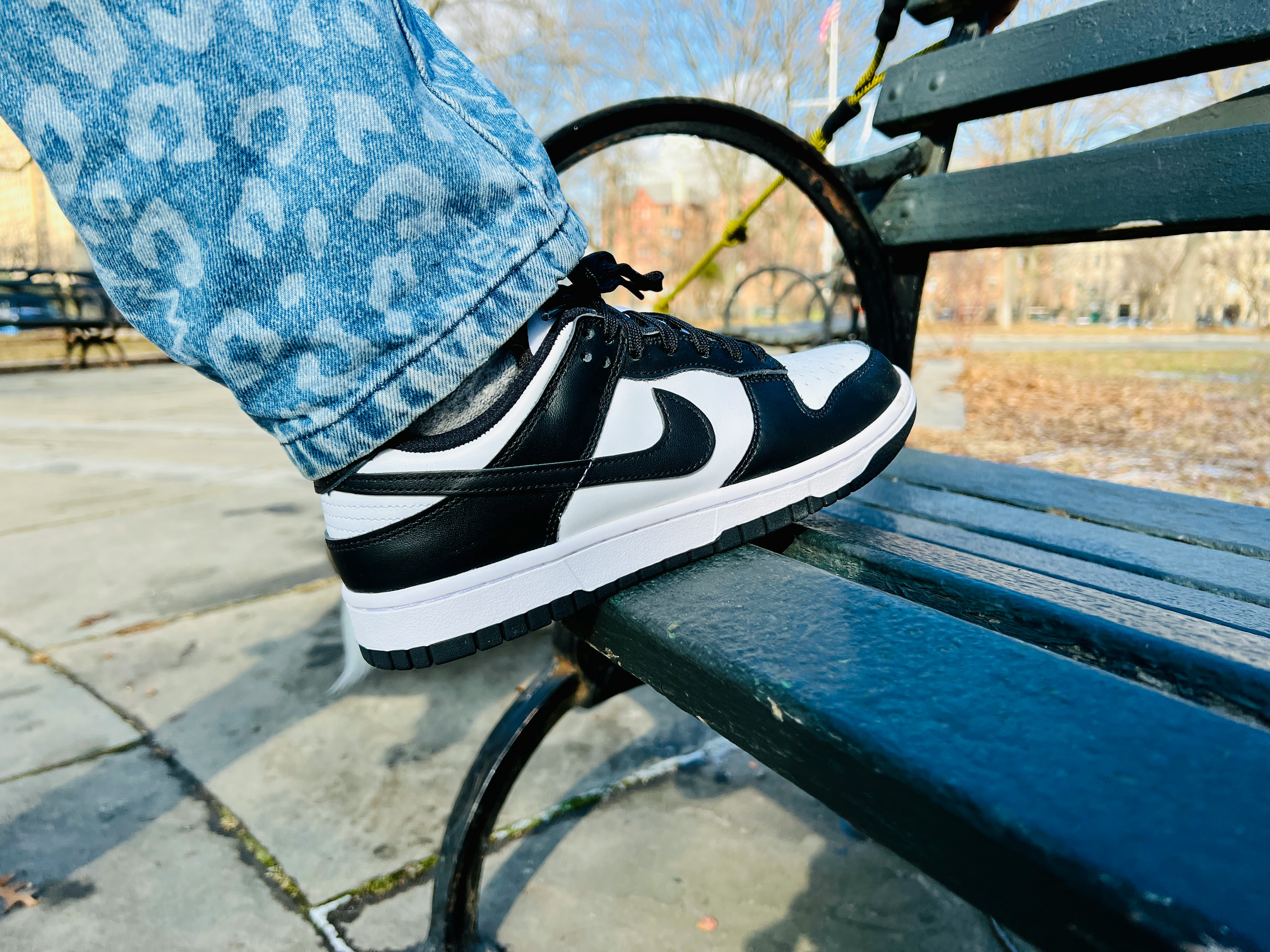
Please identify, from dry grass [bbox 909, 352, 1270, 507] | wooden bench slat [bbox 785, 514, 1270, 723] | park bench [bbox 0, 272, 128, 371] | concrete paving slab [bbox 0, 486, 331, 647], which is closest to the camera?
wooden bench slat [bbox 785, 514, 1270, 723]

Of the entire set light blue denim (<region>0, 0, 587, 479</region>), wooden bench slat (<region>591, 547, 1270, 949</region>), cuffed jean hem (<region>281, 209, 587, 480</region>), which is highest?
light blue denim (<region>0, 0, 587, 479</region>)

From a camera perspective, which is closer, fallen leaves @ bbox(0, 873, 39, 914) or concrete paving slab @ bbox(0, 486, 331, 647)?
fallen leaves @ bbox(0, 873, 39, 914)

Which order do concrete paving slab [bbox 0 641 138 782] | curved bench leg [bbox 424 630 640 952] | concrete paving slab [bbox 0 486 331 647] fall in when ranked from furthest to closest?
1. concrete paving slab [bbox 0 486 331 647]
2. concrete paving slab [bbox 0 641 138 782]
3. curved bench leg [bbox 424 630 640 952]

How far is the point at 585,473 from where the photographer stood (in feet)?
2.30

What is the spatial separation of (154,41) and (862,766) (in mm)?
678

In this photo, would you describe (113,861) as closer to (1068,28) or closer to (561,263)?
(561,263)

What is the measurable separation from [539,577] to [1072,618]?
0.42 m

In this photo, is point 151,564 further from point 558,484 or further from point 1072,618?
point 1072,618

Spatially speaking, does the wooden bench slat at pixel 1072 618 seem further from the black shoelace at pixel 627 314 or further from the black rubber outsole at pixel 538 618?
the black shoelace at pixel 627 314

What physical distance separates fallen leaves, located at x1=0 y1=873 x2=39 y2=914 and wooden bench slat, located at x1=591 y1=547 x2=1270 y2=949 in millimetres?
1000

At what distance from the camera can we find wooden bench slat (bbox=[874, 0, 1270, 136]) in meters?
1.02

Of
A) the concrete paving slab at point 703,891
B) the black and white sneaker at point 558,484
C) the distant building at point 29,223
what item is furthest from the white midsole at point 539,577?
the concrete paving slab at point 703,891

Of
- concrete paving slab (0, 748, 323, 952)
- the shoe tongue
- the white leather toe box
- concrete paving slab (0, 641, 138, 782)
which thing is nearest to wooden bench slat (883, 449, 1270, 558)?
the white leather toe box

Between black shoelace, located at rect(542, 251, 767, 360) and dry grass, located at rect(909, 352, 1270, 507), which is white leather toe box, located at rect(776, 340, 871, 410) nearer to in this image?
black shoelace, located at rect(542, 251, 767, 360)
